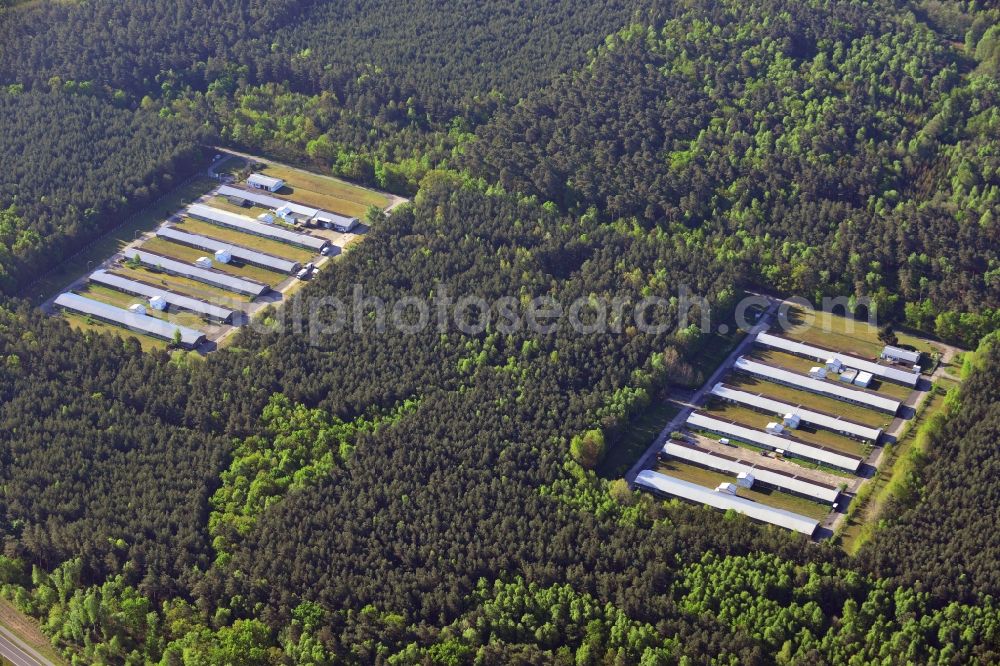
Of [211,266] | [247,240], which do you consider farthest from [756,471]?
[247,240]

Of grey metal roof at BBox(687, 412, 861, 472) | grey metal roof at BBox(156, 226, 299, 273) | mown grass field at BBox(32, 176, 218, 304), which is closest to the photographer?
grey metal roof at BBox(687, 412, 861, 472)

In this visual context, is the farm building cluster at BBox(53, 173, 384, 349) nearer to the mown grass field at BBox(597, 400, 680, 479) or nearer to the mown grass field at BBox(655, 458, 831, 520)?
the mown grass field at BBox(597, 400, 680, 479)

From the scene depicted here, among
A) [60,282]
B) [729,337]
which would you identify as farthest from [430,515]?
[60,282]

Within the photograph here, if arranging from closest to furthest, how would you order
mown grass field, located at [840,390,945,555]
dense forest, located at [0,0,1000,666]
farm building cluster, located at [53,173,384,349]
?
dense forest, located at [0,0,1000,666], mown grass field, located at [840,390,945,555], farm building cluster, located at [53,173,384,349]

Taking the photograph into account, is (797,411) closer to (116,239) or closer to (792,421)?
(792,421)

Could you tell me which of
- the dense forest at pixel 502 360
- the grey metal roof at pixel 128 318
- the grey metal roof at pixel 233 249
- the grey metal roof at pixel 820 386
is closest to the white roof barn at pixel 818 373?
the grey metal roof at pixel 820 386

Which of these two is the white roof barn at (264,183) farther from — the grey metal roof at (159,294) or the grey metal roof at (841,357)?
the grey metal roof at (841,357)

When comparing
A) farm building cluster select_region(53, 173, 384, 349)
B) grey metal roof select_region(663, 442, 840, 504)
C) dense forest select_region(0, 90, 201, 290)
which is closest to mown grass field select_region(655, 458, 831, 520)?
grey metal roof select_region(663, 442, 840, 504)
